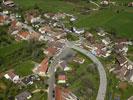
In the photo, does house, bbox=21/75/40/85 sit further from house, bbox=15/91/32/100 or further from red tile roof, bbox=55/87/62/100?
red tile roof, bbox=55/87/62/100

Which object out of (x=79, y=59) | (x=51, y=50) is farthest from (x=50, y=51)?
(x=79, y=59)

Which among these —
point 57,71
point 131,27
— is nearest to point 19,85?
point 57,71

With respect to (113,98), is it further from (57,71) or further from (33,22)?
(33,22)

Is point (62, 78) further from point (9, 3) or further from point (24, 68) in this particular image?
point (9, 3)

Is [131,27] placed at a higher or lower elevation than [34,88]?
higher

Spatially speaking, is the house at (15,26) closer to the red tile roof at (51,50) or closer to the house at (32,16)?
the house at (32,16)

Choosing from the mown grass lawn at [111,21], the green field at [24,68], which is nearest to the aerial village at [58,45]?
the green field at [24,68]

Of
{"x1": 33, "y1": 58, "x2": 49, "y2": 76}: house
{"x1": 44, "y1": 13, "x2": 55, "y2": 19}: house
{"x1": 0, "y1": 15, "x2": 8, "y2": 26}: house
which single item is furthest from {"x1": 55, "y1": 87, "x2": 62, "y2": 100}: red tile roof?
{"x1": 44, "y1": 13, "x2": 55, "y2": 19}: house
